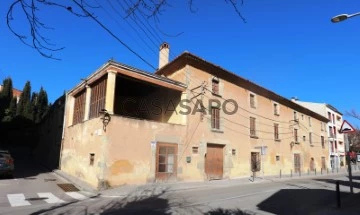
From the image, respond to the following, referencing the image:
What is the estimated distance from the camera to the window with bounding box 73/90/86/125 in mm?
20855

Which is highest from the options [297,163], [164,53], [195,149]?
[164,53]

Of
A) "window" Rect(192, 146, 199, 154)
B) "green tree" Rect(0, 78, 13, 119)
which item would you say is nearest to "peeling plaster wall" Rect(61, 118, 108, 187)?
"window" Rect(192, 146, 199, 154)

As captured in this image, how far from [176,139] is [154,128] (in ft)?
6.21

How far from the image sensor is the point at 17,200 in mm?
10961

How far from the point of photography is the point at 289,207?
10406 millimetres

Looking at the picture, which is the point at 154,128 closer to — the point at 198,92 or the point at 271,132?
the point at 198,92

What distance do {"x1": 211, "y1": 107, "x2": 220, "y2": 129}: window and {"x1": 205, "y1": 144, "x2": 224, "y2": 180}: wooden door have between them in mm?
1458

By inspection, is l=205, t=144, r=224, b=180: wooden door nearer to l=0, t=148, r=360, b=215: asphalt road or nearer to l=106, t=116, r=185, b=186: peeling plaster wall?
l=106, t=116, r=185, b=186: peeling plaster wall

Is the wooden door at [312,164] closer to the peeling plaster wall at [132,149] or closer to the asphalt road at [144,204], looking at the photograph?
the peeling plaster wall at [132,149]

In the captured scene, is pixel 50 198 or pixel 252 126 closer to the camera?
pixel 50 198

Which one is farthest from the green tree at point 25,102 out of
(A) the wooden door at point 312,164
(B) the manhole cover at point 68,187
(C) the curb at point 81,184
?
(A) the wooden door at point 312,164

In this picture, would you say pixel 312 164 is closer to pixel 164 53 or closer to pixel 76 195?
pixel 164 53

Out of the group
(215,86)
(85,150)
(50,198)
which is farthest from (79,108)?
(50,198)

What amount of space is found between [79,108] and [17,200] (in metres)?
11.4
